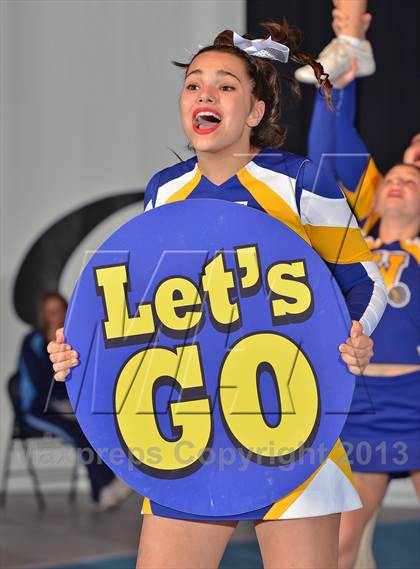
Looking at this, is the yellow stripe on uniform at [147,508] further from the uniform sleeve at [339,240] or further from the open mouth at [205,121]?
the open mouth at [205,121]

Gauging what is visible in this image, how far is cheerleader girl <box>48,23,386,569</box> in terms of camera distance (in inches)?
73.3

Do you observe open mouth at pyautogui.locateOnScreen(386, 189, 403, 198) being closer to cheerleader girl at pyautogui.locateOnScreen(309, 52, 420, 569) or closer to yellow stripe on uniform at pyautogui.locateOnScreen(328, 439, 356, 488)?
cheerleader girl at pyautogui.locateOnScreen(309, 52, 420, 569)

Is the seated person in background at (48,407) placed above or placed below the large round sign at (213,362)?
below

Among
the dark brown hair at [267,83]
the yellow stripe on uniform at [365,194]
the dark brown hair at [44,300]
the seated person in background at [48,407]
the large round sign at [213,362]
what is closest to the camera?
the large round sign at [213,362]

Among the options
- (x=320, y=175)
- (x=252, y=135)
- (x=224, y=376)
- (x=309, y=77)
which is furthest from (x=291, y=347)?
(x=309, y=77)

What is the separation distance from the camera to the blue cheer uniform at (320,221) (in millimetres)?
1901

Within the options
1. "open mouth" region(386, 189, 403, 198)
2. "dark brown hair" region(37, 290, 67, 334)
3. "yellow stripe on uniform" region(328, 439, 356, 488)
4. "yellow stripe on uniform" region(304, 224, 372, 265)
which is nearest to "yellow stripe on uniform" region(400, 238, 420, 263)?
"open mouth" region(386, 189, 403, 198)

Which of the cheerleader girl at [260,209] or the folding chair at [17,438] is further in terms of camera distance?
the folding chair at [17,438]

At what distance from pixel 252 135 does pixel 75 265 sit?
12.1 feet

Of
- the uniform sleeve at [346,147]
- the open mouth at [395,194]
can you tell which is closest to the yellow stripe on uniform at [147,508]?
the uniform sleeve at [346,147]

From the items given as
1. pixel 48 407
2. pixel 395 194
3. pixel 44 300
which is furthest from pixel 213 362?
pixel 44 300

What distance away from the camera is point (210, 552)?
1.94 m

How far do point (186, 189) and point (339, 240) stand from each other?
293 millimetres

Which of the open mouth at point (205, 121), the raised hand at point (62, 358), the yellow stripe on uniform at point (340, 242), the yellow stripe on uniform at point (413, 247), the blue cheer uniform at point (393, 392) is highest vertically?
the open mouth at point (205, 121)
